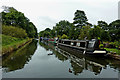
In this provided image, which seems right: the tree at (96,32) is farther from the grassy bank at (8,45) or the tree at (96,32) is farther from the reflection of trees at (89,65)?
the grassy bank at (8,45)

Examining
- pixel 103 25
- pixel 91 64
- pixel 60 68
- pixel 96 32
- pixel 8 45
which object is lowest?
pixel 60 68

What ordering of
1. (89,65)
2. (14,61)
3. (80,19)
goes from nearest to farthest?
(89,65) → (14,61) → (80,19)

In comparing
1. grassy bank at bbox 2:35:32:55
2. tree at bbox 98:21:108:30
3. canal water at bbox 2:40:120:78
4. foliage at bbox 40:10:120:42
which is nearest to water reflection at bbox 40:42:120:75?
canal water at bbox 2:40:120:78

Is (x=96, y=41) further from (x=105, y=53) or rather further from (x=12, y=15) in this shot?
(x=12, y=15)

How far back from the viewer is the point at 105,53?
Result: 1238 centimetres

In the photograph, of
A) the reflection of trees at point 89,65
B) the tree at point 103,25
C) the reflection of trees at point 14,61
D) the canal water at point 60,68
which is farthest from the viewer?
the tree at point 103,25

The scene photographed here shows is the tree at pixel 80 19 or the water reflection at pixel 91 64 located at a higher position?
the tree at pixel 80 19

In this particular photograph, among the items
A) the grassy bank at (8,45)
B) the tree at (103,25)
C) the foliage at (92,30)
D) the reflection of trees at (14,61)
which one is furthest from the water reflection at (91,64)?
the tree at (103,25)

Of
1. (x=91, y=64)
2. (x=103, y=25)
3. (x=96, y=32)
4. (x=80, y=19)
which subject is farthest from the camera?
(x=80, y=19)

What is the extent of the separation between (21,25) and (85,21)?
28593 mm

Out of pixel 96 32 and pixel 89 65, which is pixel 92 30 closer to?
pixel 96 32

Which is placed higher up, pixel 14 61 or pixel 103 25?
pixel 103 25

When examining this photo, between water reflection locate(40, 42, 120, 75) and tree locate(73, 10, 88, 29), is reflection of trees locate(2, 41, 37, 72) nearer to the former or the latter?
water reflection locate(40, 42, 120, 75)

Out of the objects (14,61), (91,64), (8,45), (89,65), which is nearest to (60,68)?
(89,65)
